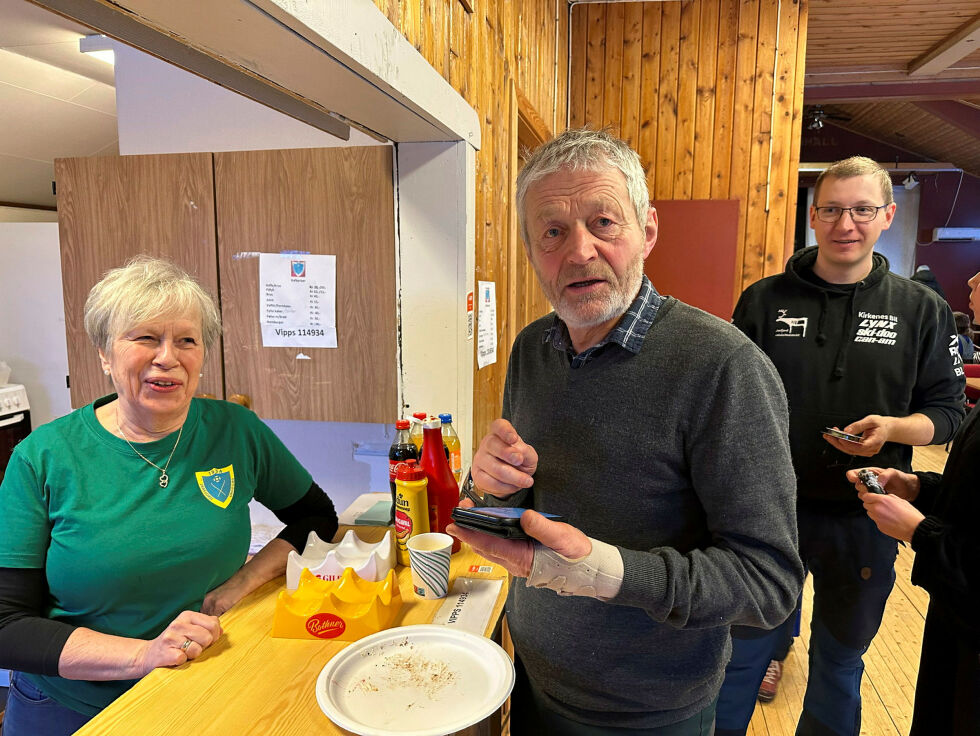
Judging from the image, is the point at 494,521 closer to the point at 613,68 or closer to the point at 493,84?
the point at 493,84

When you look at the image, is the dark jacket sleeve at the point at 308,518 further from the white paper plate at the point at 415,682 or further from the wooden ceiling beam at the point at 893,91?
the wooden ceiling beam at the point at 893,91

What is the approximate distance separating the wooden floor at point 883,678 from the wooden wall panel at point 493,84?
1.60 meters

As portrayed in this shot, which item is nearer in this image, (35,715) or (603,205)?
(603,205)

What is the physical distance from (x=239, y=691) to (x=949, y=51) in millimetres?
6314

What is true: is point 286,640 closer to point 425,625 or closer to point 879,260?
point 425,625

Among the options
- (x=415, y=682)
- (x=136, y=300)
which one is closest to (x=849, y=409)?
(x=415, y=682)

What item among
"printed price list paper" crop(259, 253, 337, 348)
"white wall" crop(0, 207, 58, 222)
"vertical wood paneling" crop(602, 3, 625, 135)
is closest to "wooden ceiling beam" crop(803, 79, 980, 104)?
"vertical wood paneling" crop(602, 3, 625, 135)

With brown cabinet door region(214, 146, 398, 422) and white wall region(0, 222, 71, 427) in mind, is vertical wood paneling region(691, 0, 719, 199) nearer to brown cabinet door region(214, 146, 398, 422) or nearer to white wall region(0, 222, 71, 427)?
brown cabinet door region(214, 146, 398, 422)

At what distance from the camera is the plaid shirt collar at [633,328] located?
1061 mm

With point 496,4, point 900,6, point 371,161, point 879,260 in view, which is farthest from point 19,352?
point 900,6

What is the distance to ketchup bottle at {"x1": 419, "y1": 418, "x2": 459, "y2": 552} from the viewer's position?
64.0 inches

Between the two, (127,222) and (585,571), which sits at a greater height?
(127,222)

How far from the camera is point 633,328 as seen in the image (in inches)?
42.1

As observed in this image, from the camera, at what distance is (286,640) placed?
1.30 metres
